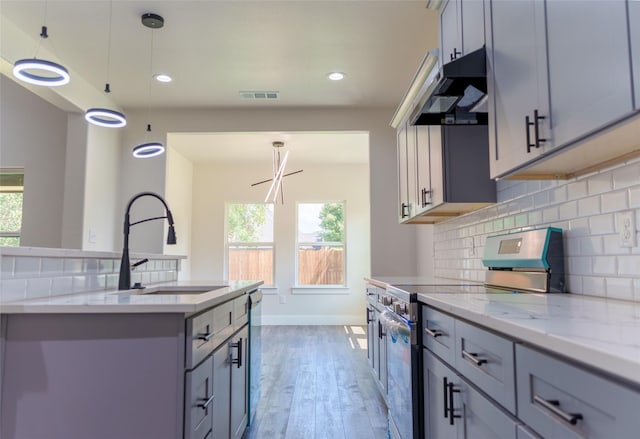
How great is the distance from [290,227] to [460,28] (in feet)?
16.4

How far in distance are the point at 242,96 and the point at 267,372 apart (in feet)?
9.11

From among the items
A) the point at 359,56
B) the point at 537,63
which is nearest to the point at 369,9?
the point at 359,56

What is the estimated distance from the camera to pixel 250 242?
6832 mm

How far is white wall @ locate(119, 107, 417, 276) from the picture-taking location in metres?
4.36

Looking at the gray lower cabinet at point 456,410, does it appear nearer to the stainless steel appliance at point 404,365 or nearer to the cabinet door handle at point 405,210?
the stainless steel appliance at point 404,365

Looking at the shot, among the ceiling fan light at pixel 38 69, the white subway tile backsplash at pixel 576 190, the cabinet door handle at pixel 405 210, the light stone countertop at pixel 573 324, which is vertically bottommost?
the light stone countertop at pixel 573 324

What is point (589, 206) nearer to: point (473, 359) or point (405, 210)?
point (473, 359)

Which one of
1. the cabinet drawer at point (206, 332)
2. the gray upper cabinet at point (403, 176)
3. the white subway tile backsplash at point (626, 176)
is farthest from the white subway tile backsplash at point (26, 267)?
the gray upper cabinet at point (403, 176)

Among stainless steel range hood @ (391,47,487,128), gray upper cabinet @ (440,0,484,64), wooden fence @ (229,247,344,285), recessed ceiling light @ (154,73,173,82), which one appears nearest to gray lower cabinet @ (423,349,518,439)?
stainless steel range hood @ (391,47,487,128)

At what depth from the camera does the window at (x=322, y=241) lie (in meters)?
6.83

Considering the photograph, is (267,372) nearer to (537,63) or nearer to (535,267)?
(535,267)

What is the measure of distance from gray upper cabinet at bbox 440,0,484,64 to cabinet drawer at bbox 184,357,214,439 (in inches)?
69.9

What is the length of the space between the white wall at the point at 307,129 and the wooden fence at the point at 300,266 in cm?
248

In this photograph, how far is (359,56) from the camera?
11.2ft
